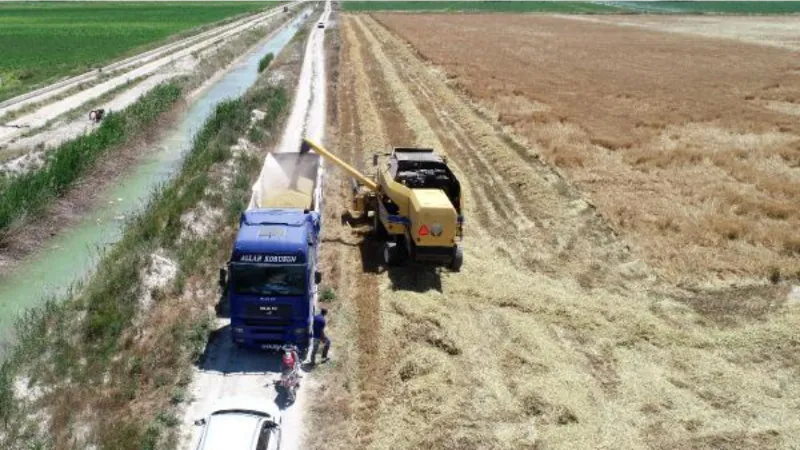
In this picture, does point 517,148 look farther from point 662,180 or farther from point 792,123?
point 792,123

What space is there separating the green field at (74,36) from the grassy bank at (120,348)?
33.9 meters

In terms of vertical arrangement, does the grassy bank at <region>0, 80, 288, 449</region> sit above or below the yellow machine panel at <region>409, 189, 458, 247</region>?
below

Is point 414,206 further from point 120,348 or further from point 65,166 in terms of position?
point 65,166

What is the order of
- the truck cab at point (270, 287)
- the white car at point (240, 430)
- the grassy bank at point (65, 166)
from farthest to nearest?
the grassy bank at point (65, 166) < the truck cab at point (270, 287) < the white car at point (240, 430)

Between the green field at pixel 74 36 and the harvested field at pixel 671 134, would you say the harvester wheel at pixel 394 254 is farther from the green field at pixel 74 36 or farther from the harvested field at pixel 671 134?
the green field at pixel 74 36

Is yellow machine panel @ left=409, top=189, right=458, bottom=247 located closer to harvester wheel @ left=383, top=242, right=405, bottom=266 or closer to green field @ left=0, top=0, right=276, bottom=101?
harvester wheel @ left=383, top=242, right=405, bottom=266

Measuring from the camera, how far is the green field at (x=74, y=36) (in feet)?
192

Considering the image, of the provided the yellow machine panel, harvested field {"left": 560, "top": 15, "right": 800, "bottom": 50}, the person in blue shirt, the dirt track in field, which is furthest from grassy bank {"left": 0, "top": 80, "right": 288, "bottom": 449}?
harvested field {"left": 560, "top": 15, "right": 800, "bottom": 50}

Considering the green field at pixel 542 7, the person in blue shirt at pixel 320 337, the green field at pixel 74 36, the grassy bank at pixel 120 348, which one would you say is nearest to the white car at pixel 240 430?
the grassy bank at pixel 120 348

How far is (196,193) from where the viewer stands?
77.1 feet

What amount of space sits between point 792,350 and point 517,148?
1849cm

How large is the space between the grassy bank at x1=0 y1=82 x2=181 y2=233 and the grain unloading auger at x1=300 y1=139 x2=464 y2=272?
31.9ft

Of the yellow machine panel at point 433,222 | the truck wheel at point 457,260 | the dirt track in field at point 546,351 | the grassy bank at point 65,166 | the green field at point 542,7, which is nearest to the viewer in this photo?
the dirt track in field at point 546,351

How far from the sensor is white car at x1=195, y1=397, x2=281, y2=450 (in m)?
11.0
